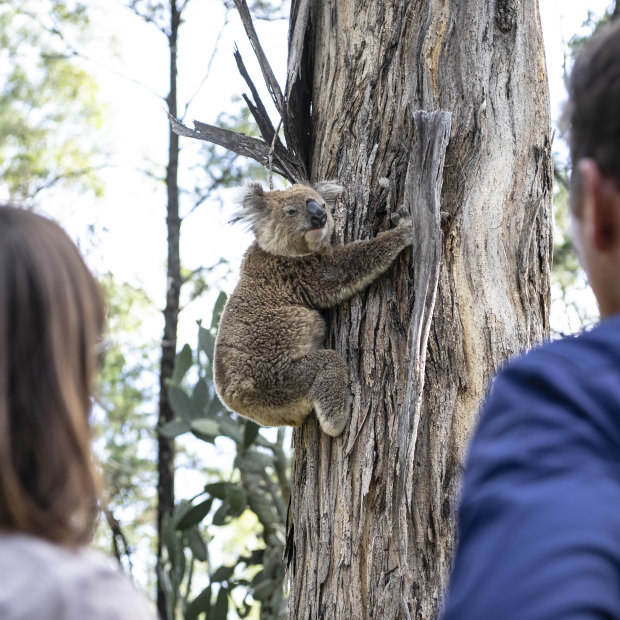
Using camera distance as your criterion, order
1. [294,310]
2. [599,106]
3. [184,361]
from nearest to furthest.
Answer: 1. [599,106]
2. [294,310]
3. [184,361]

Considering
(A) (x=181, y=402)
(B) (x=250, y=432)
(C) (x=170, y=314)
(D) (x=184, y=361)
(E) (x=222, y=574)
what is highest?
(C) (x=170, y=314)

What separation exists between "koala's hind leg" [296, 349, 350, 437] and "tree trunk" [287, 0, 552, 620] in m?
0.05

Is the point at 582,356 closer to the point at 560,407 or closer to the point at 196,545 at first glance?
the point at 560,407

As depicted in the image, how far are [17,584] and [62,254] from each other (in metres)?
0.45

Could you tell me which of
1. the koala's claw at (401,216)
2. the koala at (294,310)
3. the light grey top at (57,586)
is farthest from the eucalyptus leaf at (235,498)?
the light grey top at (57,586)

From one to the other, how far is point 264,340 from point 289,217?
0.94m

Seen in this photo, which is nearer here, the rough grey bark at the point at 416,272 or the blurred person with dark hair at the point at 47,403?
the blurred person with dark hair at the point at 47,403

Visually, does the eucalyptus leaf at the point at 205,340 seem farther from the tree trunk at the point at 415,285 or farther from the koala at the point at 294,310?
the tree trunk at the point at 415,285

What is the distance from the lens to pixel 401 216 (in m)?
3.17

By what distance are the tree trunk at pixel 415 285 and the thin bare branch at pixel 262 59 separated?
0.08 meters

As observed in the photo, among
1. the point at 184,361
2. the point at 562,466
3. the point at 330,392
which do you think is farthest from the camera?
the point at 184,361

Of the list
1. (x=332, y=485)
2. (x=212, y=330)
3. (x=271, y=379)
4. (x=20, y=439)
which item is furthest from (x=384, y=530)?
(x=212, y=330)

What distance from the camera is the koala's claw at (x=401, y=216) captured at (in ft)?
10.3

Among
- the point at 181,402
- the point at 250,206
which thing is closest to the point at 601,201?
the point at 250,206
